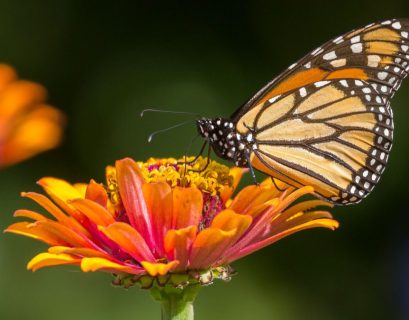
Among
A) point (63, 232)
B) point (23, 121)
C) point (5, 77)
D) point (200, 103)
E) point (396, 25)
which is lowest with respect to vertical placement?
point (200, 103)

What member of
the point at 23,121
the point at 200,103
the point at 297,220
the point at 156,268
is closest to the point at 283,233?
the point at 297,220

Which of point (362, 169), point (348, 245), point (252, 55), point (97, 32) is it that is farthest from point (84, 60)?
point (362, 169)

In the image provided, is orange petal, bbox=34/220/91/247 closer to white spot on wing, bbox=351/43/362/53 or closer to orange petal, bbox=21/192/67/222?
orange petal, bbox=21/192/67/222

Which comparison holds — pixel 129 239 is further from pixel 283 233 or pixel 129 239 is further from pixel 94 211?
pixel 283 233

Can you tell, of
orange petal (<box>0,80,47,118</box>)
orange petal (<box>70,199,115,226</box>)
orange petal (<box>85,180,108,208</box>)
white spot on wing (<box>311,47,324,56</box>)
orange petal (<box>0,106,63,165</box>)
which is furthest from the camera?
orange petal (<box>0,80,47,118</box>)

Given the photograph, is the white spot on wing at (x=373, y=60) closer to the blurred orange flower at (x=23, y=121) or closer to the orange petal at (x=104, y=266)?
the orange petal at (x=104, y=266)

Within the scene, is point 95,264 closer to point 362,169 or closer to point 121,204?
point 121,204

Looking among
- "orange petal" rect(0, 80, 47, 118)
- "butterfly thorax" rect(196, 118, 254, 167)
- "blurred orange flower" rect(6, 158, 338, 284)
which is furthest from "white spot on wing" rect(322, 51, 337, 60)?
"orange petal" rect(0, 80, 47, 118)
